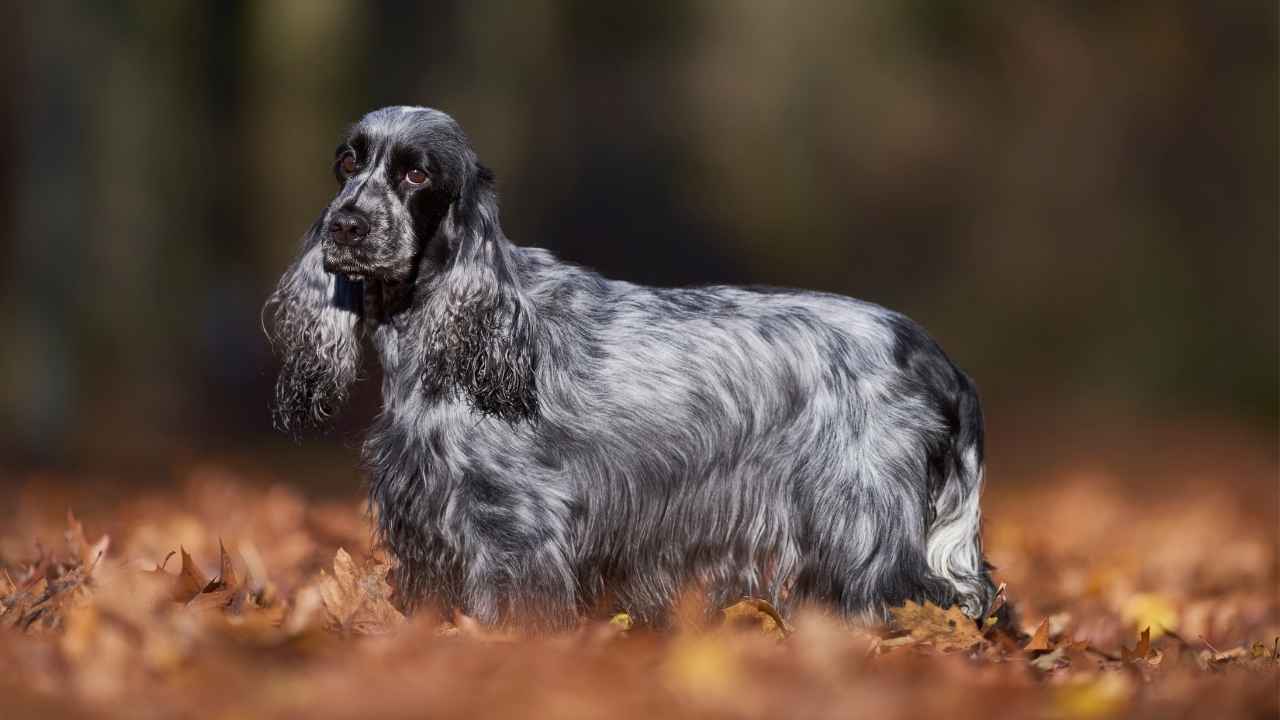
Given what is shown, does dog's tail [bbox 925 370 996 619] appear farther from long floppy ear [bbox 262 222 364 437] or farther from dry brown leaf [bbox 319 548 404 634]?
long floppy ear [bbox 262 222 364 437]

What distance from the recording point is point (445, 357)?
4969 millimetres

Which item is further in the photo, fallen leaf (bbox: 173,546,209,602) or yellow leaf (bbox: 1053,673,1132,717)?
fallen leaf (bbox: 173,546,209,602)

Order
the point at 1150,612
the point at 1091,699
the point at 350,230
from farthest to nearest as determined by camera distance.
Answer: the point at 1150,612 < the point at 350,230 < the point at 1091,699

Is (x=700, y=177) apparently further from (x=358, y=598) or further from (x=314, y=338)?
(x=358, y=598)

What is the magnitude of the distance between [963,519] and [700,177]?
12358mm

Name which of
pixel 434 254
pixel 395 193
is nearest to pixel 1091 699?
pixel 434 254

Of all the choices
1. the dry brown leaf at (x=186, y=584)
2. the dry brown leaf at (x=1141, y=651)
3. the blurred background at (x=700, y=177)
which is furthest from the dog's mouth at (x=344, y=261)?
the blurred background at (x=700, y=177)

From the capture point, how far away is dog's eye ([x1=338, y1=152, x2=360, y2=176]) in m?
5.02

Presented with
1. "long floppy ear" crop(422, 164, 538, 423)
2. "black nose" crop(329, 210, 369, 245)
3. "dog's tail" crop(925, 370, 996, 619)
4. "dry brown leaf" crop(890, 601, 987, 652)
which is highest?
"black nose" crop(329, 210, 369, 245)

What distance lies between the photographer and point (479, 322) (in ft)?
16.3

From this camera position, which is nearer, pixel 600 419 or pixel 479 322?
pixel 479 322

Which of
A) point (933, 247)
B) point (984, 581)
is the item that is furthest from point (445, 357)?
point (933, 247)

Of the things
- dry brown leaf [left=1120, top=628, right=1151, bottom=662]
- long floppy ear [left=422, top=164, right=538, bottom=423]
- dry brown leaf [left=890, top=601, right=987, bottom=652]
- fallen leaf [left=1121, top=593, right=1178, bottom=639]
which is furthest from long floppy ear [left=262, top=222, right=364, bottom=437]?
fallen leaf [left=1121, top=593, right=1178, bottom=639]

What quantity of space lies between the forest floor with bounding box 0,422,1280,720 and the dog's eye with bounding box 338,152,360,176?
1.35m
